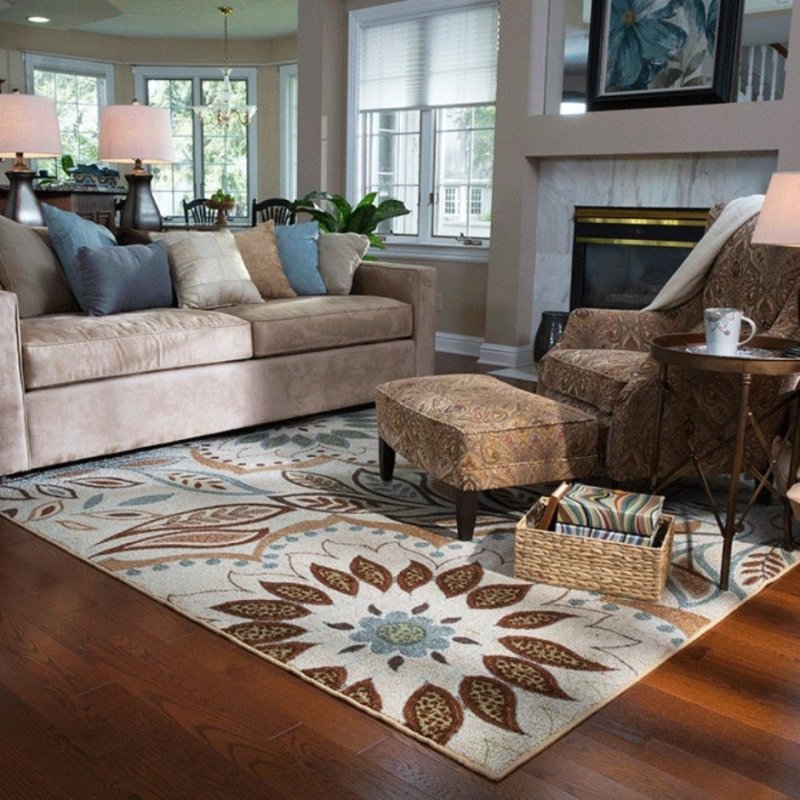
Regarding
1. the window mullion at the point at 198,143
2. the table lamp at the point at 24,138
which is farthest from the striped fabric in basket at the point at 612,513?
the window mullion at the point at 198,143

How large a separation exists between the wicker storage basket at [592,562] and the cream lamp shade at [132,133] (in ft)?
10.1

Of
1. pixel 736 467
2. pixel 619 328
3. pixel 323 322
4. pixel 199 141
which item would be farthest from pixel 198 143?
pixel 736 467

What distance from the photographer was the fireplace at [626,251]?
5496 millimetres

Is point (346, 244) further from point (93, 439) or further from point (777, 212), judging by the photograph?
point (777, 212)

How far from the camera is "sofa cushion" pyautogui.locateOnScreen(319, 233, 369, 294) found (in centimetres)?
471

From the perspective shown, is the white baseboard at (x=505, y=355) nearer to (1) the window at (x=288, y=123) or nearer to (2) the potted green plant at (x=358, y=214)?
(2) the potted green plant at (x=358, y=214)

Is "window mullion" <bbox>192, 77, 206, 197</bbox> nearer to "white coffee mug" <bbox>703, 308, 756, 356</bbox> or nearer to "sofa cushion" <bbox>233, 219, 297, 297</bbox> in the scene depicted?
"sofa cushion" <bbox>233, 219, 297, 297</bbox>

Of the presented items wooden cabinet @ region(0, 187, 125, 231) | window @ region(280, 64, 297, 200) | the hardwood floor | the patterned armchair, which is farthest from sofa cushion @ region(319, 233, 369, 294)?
window @ region(280, 64, 297, 200)

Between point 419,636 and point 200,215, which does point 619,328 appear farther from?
point 200,215

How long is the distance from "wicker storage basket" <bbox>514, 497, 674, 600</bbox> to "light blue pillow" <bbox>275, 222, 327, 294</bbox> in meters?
2.42

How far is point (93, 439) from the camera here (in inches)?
136

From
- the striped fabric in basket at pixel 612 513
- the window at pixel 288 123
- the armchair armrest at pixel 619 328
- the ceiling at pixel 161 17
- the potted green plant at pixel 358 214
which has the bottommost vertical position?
the striped fabric in basket at pixel 612 513

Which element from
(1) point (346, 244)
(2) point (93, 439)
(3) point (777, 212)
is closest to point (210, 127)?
(1) point (346, 244)

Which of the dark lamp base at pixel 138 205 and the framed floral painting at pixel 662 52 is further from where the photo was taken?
the framed floral painting at pixel 662 52
